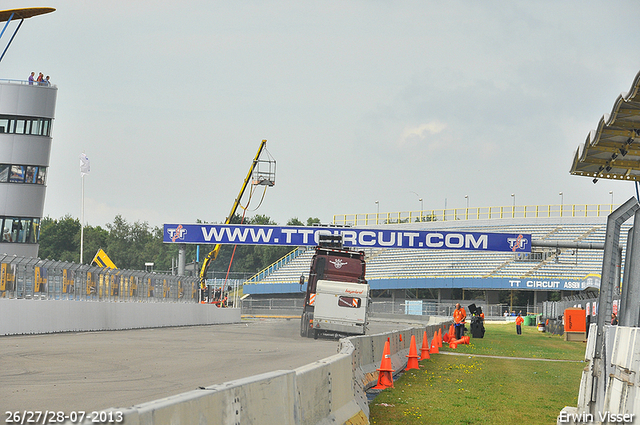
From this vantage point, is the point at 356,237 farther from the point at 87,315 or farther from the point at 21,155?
the point at 87,315

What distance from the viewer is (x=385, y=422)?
34.6 feet

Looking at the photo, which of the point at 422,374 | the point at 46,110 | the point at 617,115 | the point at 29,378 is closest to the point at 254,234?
the point at 46,110

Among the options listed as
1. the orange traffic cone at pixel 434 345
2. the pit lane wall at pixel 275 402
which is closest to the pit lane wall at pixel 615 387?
the pit lane wall at pixel 275 402

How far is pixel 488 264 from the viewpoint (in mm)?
77500

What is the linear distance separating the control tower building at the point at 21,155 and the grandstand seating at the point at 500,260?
40101mm

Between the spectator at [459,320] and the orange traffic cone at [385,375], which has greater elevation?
→ the spectator at [459,320]

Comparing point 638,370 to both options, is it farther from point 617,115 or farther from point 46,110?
point 46,110

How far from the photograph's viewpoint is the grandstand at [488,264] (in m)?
71.9

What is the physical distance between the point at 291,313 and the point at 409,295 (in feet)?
45.4

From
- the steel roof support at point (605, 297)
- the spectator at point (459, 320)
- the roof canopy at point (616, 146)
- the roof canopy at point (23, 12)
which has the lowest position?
the spectator at point (459, 320)

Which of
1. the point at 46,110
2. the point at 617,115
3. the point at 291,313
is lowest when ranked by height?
the point at 291,313

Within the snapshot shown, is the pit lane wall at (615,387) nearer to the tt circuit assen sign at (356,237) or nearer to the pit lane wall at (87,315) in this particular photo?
the pit lane wall at (87,315)

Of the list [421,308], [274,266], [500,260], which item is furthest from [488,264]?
[274,266]

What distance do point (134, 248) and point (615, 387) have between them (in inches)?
5702
